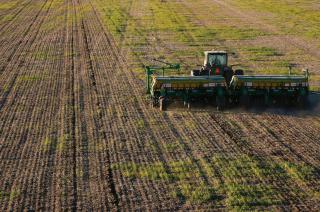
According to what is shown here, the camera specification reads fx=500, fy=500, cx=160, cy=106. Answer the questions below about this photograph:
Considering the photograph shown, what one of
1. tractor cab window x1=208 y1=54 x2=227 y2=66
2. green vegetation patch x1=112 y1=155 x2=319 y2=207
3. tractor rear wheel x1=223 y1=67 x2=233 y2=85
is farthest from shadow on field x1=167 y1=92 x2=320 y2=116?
green vegetation patch x1=112 y1=155 x2=319 y2=207

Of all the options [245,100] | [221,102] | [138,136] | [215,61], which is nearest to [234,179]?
[138,136]

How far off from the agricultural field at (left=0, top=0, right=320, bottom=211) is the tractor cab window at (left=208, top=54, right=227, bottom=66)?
7.69 ft

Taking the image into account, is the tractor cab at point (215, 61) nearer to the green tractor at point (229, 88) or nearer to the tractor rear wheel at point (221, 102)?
the green tractor at point (229, 88)

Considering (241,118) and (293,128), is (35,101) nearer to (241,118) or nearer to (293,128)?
(241,118)

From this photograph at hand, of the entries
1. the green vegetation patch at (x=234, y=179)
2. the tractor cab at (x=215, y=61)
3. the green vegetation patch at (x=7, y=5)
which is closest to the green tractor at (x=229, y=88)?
the tractor cab at (x=215, y=61)

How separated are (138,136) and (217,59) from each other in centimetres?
593

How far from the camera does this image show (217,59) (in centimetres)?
2145

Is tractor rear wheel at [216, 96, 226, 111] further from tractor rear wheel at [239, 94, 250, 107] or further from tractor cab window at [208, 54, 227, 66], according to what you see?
tractor cab window at [208, 54, 227, 66]

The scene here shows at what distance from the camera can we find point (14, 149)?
16.5 meters

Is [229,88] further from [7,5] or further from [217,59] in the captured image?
[7,5]

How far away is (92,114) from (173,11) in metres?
32.4

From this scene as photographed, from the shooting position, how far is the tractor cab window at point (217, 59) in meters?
21.4

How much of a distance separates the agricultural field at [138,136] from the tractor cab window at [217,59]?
2342 millimetres

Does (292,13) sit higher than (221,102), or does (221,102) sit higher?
(292,13)
